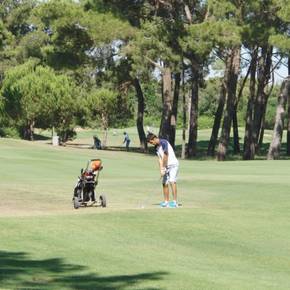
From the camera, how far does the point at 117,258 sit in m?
11.9

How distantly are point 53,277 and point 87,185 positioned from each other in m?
9.06

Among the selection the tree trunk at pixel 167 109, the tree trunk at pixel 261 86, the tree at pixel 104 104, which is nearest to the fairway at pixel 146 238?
the tree trunk at pixel 167 109

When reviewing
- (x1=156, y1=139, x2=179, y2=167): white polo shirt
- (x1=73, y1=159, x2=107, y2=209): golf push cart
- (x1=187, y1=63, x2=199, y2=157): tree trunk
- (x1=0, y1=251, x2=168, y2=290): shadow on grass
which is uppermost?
(x1=187, y1=63, x2=199, y2=157): tree trunk

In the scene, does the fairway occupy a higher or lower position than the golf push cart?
lower

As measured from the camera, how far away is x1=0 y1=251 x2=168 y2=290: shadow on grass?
375 inches

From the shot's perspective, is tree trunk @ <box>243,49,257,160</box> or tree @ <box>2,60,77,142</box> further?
tree @ <box>2,60,77,142</box>

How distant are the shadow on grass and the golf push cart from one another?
7.40m

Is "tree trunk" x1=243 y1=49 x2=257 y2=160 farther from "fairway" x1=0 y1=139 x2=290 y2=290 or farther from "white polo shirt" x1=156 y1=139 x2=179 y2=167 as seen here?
"white polo shirt" x1=156 y1=139 x2=179 y2=167

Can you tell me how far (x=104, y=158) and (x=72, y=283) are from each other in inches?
1468

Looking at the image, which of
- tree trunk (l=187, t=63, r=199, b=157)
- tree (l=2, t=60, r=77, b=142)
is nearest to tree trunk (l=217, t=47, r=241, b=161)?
tree trunk (l=187, t=63, r=199, b=157)

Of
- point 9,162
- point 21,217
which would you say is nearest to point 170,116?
point 9,162

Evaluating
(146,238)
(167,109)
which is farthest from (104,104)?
(146,238)

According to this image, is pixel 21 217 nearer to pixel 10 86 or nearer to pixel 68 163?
pixel 68 163

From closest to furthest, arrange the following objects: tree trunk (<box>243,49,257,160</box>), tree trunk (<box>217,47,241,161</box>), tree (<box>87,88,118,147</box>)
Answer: tree trunk (<box>217,47,241,161</box>)
tree trunk (<box>243,49,257,160</box>)
tree (<box>87,88,118,147</box>)
